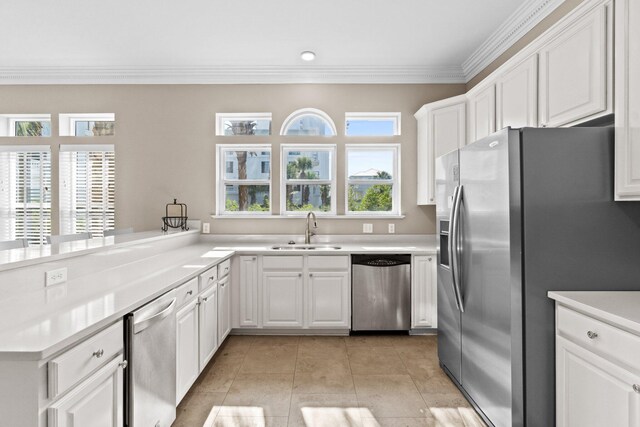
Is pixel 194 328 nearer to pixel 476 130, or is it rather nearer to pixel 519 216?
pixel 519 216

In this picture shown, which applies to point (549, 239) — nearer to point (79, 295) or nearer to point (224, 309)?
point (79, 295)

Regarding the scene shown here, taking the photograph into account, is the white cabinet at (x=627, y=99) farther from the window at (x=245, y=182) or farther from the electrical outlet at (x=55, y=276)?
the window at (x=245, y=182)

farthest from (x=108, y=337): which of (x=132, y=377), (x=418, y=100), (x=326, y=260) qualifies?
(x=418, y=100)

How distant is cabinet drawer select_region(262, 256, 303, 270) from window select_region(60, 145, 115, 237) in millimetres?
2067

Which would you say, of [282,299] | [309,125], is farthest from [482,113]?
[282,299]

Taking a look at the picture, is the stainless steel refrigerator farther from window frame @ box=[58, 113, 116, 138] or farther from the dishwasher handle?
window frame @ box=[58, 113, 116, 138]

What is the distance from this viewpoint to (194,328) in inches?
95.8

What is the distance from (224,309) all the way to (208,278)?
61cm

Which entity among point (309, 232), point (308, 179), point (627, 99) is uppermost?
point (627, 99)

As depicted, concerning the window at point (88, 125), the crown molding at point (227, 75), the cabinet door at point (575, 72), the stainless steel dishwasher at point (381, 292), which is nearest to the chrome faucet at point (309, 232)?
the stainless steel dishwasher at point (381, 292)

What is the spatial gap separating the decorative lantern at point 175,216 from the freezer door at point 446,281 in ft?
8.98

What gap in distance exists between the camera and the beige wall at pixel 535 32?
2.55 meters

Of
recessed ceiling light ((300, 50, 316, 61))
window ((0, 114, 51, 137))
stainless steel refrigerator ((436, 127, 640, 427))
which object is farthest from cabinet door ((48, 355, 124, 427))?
window ((0, 114, 51, 137))

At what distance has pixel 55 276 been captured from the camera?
185cm
